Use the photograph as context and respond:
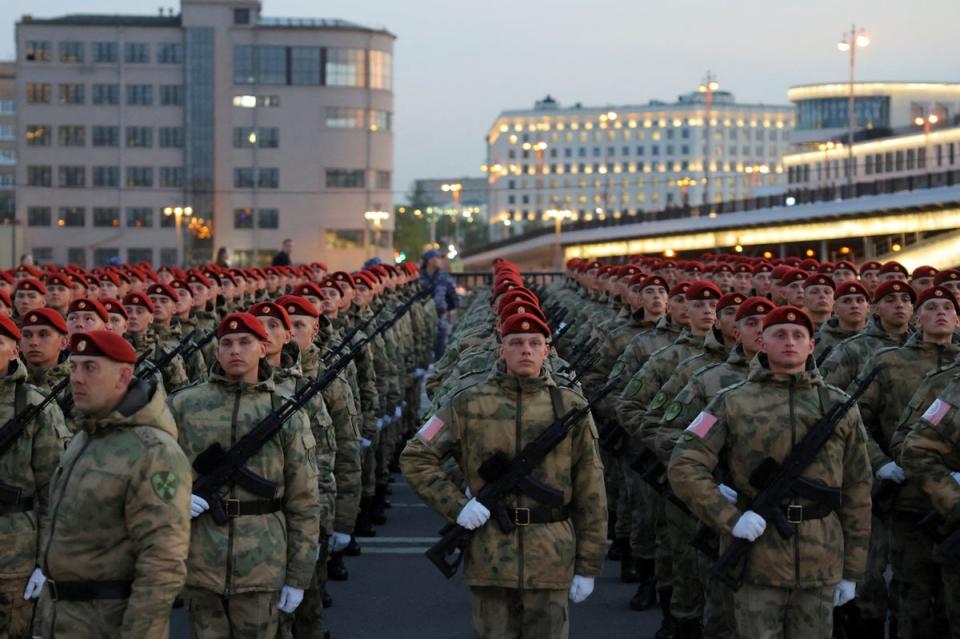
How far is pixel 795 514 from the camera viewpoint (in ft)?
25.8

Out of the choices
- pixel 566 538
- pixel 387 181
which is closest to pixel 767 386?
pixel 566 538

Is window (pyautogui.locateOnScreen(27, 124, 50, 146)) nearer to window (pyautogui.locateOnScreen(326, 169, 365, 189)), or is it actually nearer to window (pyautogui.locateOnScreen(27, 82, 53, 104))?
window (pyautogui.locateOnScreen(27, 82, 53, 104))

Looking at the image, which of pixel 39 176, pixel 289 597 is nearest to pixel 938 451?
pixel 289 597

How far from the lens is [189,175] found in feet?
317

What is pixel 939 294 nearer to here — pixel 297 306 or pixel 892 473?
pixel 892 473

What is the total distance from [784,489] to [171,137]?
304 ft

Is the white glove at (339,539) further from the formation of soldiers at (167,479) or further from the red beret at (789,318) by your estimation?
the red beret at (789,318)

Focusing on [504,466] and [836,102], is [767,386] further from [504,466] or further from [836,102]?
[836,102]

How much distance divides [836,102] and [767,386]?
482 ft

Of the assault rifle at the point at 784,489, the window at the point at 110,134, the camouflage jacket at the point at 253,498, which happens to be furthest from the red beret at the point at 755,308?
the window at the point at 110,134

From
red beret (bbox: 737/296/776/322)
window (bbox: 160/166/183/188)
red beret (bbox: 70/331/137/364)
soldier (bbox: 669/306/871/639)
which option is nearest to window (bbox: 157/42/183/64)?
window (bbox: 160/166/183/188)

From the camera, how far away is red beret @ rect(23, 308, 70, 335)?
10.0 meters

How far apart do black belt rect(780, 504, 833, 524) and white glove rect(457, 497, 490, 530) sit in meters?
1.39

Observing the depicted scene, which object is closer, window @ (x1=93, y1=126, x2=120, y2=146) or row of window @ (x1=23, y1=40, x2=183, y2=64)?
row of window @ (x1=23, y1=40, x2=183, y2=64)
